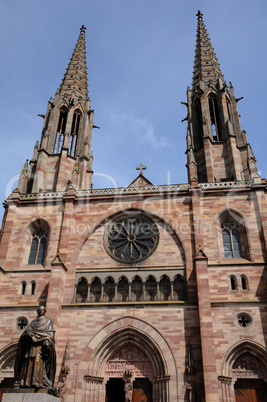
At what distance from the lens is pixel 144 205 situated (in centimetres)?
2086

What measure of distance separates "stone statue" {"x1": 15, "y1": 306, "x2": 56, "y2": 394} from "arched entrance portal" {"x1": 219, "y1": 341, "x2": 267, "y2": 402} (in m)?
9.57

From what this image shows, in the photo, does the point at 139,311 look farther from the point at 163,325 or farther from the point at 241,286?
the point at 241,286

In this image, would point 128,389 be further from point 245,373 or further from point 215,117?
point 215,117

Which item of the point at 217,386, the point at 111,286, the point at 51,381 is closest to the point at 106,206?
the point at 111,286

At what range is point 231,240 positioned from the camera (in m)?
19.3

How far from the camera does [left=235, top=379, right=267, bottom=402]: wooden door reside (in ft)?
50.5

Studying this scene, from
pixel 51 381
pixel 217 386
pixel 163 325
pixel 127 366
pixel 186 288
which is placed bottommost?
pixel 51 381

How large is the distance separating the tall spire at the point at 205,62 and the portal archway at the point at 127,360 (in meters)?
19.6

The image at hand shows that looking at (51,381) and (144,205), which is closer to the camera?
(51,381)

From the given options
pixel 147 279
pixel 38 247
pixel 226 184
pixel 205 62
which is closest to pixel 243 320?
pixel 147 279

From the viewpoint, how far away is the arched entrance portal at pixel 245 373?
15375 mm

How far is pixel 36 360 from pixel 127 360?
9.81 m

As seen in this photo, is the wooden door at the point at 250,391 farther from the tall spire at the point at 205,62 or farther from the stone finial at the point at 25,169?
the tall spire at the point at 205,62

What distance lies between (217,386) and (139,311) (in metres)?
4.59
